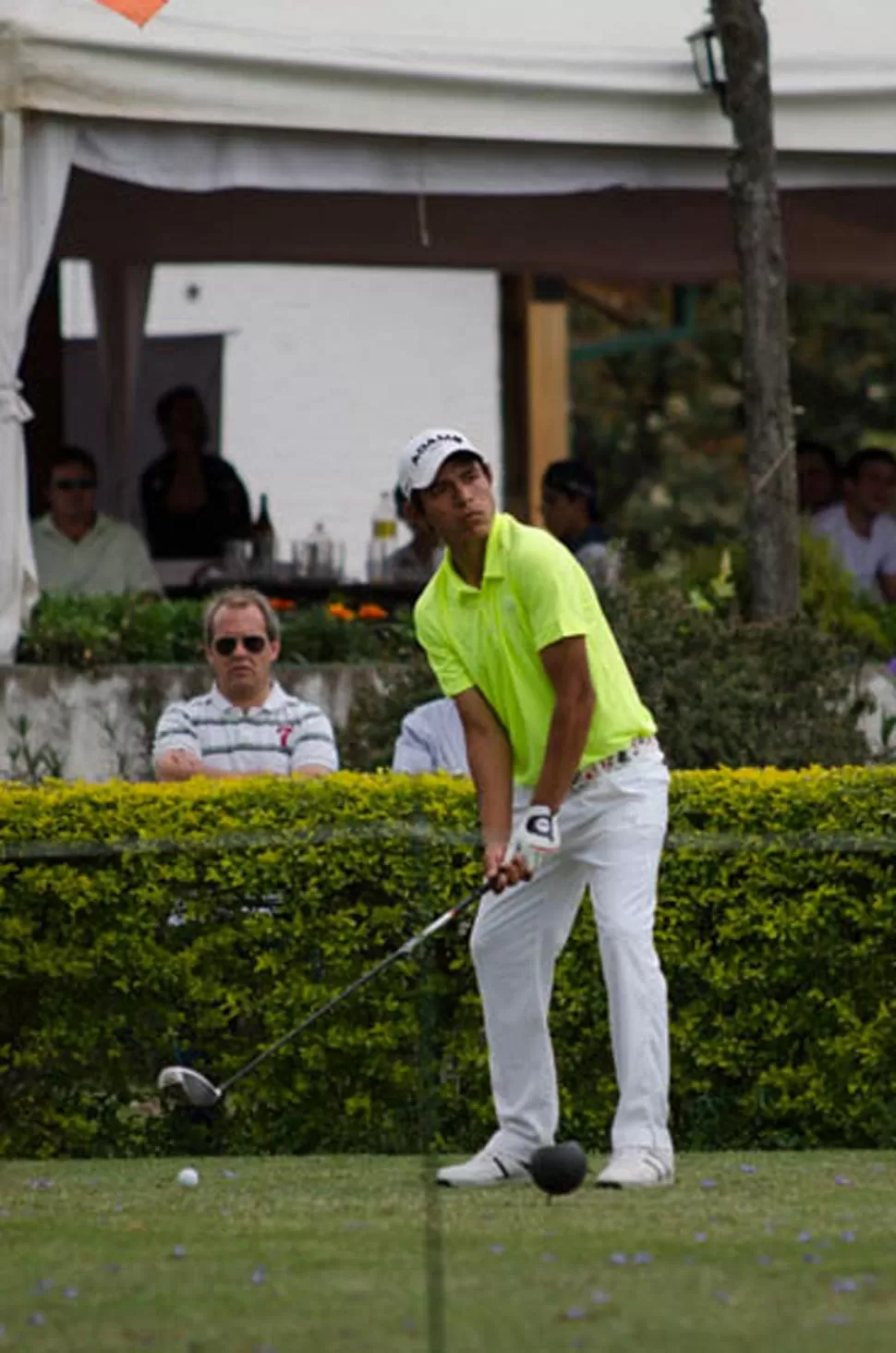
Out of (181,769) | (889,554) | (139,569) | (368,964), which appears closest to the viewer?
(368,964)

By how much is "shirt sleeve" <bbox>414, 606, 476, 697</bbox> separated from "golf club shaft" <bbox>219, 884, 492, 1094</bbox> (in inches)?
18.5

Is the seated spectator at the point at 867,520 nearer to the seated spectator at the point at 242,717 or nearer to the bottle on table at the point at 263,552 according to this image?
the bottle on table at the point at 263,552

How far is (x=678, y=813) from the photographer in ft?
30.8

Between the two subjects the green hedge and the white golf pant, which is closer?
the white golf pant

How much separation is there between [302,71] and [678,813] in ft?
14.1

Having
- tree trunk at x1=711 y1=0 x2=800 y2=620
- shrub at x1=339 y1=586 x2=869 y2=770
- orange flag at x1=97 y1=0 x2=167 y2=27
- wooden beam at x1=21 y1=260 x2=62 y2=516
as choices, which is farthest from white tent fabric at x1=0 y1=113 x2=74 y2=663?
wooden beam at x1=21 y1=260 x2=62 y2=516

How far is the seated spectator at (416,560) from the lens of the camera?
46.0 ft

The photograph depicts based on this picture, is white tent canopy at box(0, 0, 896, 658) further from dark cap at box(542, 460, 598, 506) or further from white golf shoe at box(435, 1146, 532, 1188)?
white golf shoe at box(435, 1146, 532, 1188)

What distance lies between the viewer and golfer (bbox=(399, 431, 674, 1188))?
7.88 m

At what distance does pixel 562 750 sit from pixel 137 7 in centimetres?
517

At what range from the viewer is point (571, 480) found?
1414 cm

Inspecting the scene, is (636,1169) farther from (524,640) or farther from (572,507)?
(572,507)

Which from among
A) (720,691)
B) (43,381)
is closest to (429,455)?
(720,691)

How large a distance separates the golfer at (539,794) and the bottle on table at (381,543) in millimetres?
6092
